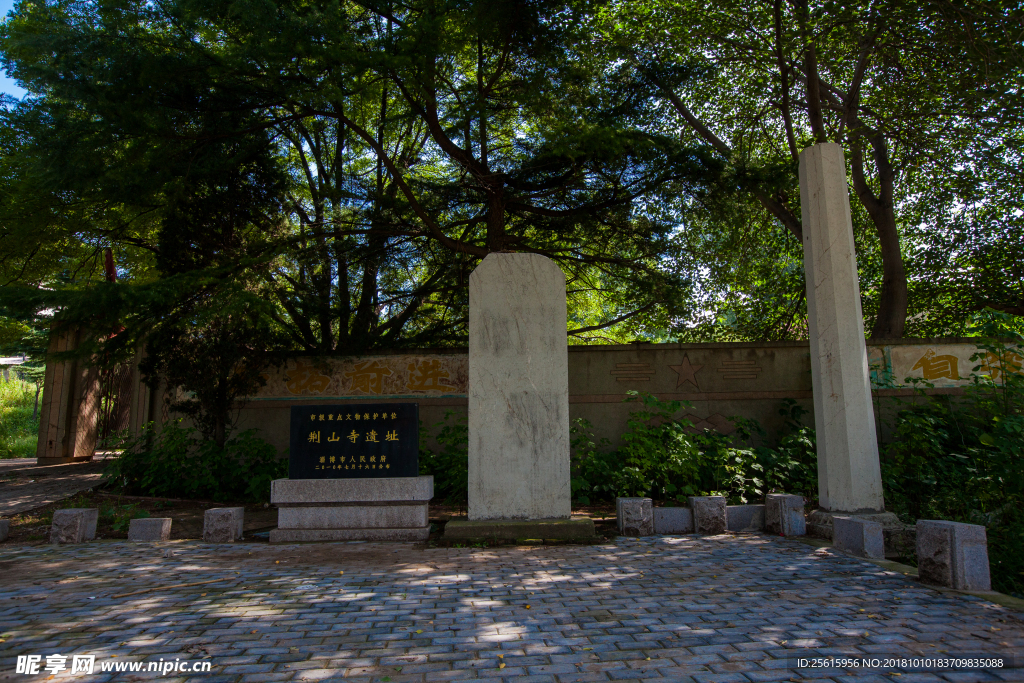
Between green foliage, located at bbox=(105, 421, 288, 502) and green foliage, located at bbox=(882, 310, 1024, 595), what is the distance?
27.1 feet

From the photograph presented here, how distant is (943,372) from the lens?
380 inches

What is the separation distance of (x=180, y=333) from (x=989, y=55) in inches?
481

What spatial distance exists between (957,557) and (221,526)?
6844mm

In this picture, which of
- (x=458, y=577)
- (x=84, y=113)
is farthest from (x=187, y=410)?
(x=458, y=577)

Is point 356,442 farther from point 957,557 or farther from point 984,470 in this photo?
point 984,470

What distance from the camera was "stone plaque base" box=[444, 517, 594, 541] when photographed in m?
6.19

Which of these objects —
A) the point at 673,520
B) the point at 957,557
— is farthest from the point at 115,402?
the point at 957,557

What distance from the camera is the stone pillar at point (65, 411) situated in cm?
1348

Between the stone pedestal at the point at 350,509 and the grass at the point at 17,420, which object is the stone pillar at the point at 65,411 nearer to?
the grass at the point at 17,420

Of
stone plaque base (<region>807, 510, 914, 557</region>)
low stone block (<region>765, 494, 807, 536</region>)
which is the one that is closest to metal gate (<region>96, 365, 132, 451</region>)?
low stone block (<region>765, 494, 807, 536</region>)

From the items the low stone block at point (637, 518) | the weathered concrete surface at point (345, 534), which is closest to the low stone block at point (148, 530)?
the weathered concrete surface at point (345, 534)

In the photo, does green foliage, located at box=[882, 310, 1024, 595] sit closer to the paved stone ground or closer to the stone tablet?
the paved stone ground

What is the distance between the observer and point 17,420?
2127cm

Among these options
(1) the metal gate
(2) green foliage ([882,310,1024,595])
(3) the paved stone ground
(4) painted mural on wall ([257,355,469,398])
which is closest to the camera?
(3) the paved stone ground
